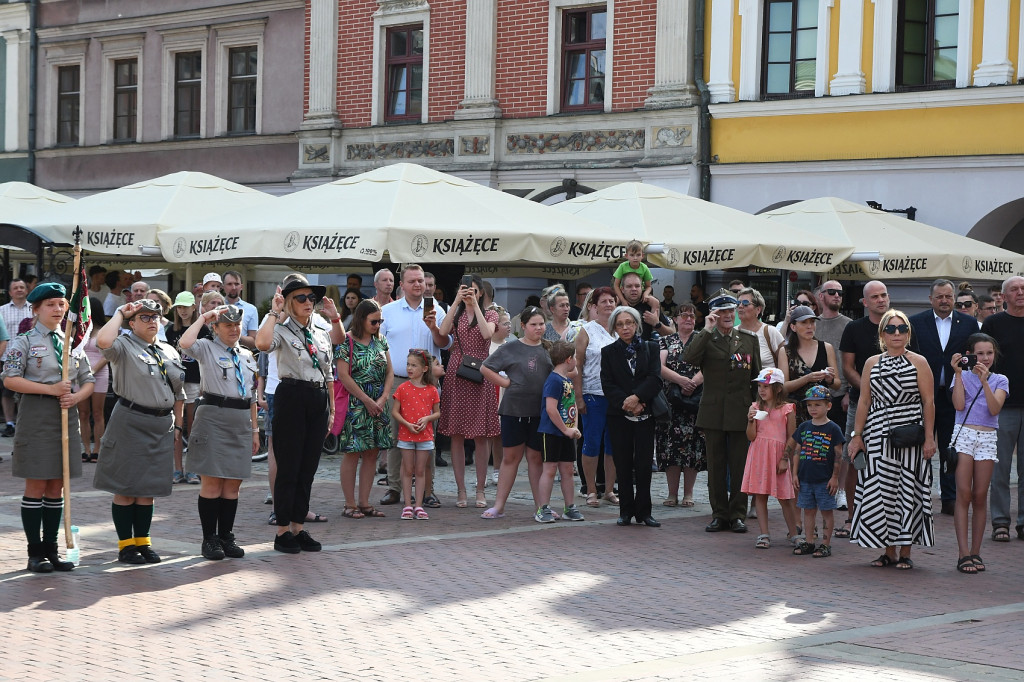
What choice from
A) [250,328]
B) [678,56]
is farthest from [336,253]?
[678,56]

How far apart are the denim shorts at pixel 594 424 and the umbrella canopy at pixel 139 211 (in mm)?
5615

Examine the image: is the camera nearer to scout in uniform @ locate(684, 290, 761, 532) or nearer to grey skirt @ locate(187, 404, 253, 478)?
scout in uniform @ locate(684, 290, 761, 532)

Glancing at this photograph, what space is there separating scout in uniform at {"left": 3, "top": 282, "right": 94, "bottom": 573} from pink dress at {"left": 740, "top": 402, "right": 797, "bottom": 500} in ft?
16.1

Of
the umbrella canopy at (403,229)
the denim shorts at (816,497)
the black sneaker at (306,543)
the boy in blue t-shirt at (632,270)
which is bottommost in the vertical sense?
the black sneaker at (306,543)

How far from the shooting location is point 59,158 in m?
31.8

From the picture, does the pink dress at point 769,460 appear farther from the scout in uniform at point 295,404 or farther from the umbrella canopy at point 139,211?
the umbrella canopy at point 139,211

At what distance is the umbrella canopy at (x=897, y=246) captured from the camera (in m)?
17.4

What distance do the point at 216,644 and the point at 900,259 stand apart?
40.2 feet

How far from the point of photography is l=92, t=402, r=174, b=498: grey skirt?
29.8 feet

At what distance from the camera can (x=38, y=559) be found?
8.87 metres

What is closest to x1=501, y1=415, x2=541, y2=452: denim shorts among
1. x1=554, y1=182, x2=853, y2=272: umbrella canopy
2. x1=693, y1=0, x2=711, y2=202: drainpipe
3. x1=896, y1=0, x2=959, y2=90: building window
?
x1=554, y1=182, x2=853, y2=272: umbrella canopy

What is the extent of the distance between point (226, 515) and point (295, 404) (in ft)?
2.89

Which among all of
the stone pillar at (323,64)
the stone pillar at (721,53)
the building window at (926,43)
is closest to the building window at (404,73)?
the stone pillar at (323,64)

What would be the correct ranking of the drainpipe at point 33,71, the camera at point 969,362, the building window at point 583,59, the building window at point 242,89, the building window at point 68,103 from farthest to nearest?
the drainpipe at point 33,71, the building window at point 68,103, the building window at point 242,89, the building window at point 583,59, the camera at point 969,362
